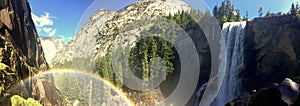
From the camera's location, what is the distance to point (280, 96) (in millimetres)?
10836

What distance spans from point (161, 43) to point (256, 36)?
22.4 metres

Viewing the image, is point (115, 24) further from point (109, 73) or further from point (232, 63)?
point (232, 63)

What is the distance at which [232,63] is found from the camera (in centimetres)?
3678

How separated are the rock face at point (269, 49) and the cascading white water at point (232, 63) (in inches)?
29.0

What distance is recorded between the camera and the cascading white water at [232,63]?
34947mm

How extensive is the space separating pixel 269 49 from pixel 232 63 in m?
5.05

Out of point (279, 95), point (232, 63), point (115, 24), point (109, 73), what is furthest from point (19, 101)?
point (115, 24)

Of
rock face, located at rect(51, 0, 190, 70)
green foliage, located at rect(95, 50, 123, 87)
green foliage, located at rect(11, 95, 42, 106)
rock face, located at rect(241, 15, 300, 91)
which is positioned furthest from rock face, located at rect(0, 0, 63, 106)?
rock face, located at rect(51, 0, 190, 70)

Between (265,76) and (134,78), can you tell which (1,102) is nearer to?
(265,76)

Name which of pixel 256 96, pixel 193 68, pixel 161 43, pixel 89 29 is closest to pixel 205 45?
pixel 193 68

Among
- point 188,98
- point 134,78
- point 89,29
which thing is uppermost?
point 89,29

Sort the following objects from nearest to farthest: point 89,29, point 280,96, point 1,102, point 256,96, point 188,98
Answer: point 1,102 → point 280,96 → point 256,96 → point 188,98 → point 89,29

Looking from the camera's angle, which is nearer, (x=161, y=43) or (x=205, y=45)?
(x=205, y=45)

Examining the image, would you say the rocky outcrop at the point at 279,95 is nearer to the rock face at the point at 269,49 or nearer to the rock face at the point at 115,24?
the rock face at the point at 269,49
